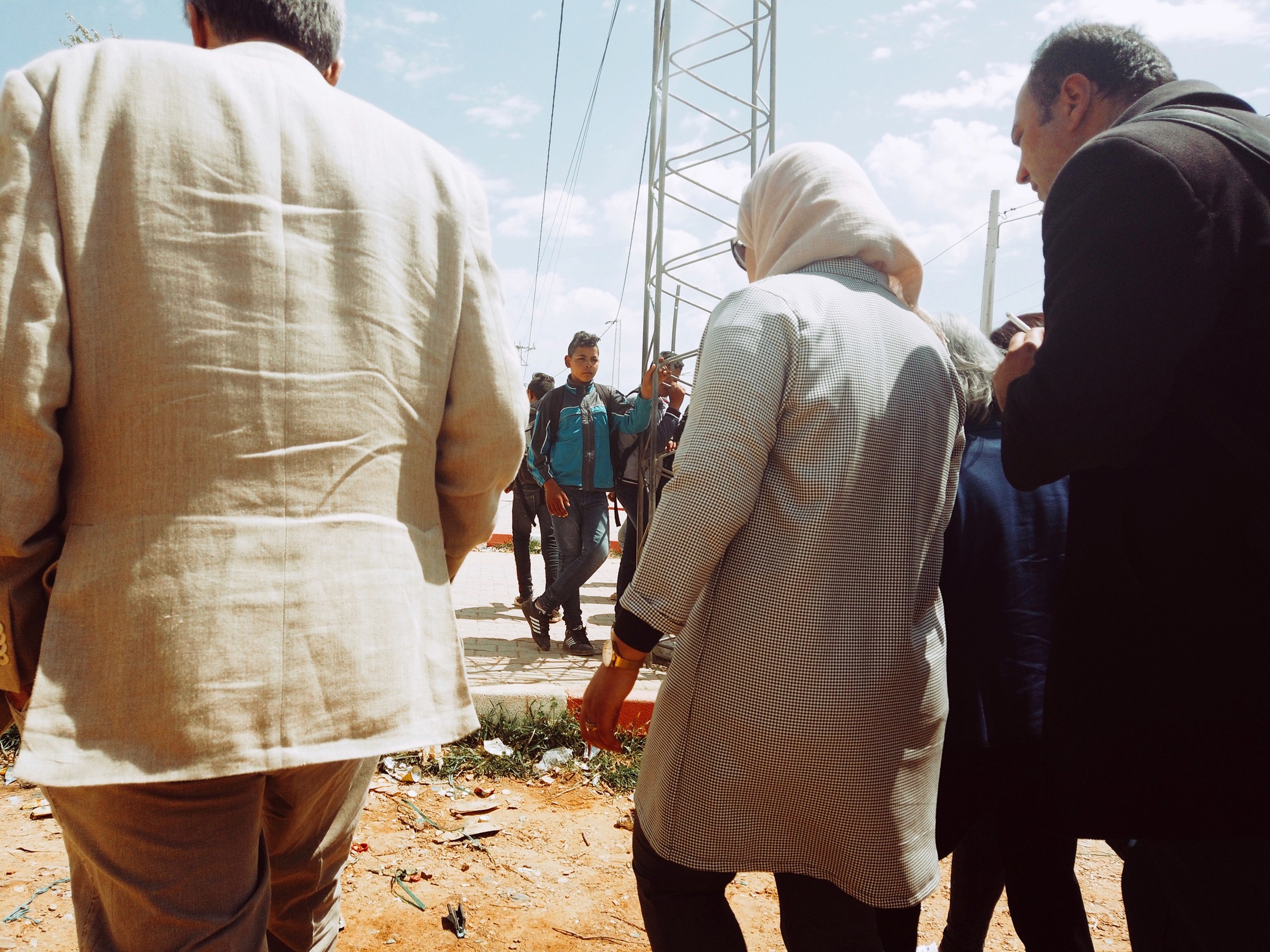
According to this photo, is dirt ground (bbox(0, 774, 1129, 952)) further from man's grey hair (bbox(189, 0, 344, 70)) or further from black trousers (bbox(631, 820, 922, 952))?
man's grey hair (bbox(189, 0, 344, 70))

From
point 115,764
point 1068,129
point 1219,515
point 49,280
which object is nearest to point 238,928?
point 115,764

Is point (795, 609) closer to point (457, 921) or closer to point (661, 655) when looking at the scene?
point (457, 921)

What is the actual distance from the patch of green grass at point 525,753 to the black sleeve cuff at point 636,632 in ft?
6.94

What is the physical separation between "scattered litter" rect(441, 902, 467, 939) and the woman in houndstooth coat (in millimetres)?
1091

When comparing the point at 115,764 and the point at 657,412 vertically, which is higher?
the point at 115,764

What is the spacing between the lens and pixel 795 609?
1595 millimetres

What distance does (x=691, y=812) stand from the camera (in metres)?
1.61

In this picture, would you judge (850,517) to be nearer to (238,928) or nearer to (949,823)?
(949,823)

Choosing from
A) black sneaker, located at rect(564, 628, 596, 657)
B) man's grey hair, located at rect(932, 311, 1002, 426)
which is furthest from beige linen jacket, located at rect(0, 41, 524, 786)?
black sneaker, located at rect(564, 628, 596, 657)

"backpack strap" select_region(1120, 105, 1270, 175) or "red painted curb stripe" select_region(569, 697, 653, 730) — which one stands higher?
"backpack strap" select_region(1120, 105, 1270, 175)

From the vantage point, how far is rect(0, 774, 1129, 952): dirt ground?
2.54m

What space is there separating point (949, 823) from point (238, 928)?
4.98 ft

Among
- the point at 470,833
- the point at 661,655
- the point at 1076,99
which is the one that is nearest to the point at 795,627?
the point at 1076,99

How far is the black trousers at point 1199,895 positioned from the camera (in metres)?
1.10
